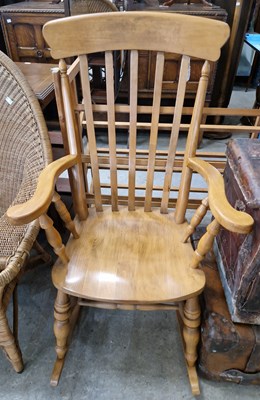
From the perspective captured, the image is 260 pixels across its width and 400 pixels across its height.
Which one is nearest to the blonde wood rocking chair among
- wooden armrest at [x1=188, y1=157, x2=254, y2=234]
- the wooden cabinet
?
wooden armrest at [x1=188, y1=157, x2=254, y2=234]

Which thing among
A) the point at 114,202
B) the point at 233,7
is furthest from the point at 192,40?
the point at 233,7

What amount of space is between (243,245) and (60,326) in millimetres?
687

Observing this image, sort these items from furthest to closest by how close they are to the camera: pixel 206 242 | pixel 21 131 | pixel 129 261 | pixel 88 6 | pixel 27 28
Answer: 1. pixel 27 28
2. pixel 88 6
3. pixel 21 131
4. pixel 129 261
5. pixel 206 242

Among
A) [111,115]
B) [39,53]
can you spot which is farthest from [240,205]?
[39,53]

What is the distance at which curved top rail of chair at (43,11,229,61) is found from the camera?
0.83 metres

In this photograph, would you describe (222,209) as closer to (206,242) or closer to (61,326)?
(206,242)

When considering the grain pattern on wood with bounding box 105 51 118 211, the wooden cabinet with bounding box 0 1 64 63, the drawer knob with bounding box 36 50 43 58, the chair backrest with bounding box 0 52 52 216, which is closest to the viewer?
the grain pattern on wood with bounding box 105 51 118 211

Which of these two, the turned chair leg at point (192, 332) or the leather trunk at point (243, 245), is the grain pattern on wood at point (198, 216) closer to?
the leather trunk at point (243, 245)

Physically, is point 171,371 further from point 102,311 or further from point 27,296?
point 27,296

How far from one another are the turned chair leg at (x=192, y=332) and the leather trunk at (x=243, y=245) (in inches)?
4.9

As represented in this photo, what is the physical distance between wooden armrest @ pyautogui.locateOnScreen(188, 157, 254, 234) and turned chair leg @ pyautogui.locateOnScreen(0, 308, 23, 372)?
2.45 ft

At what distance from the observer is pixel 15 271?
2.89 ft

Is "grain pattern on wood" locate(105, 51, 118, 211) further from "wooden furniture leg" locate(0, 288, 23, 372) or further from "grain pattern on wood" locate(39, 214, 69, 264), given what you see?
"wooden furniture leg" locate(0, 288, 23, 372)

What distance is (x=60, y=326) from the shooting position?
1.02m
